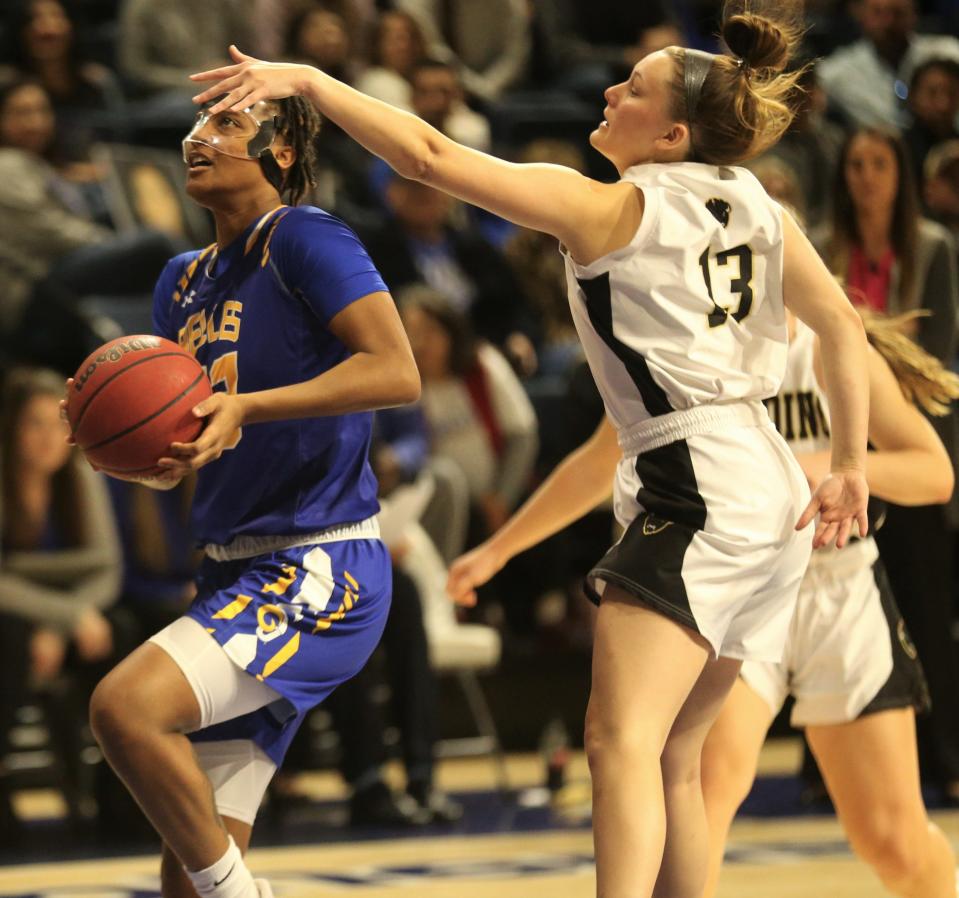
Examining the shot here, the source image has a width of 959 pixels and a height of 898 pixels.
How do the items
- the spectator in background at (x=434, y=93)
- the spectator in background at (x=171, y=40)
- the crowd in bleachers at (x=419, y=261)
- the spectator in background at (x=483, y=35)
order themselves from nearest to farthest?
1. the crowd in bleachers at (x=419, y=261)
2. the spectator in background at (x=434, y=93)
3. the spectator in background at (x=171, y=40)
4. the spectator in background at (x=483, y=35)

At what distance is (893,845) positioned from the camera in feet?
11.8

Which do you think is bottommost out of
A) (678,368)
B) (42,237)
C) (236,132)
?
(42,237)

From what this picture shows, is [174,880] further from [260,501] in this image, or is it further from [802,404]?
[802,404]

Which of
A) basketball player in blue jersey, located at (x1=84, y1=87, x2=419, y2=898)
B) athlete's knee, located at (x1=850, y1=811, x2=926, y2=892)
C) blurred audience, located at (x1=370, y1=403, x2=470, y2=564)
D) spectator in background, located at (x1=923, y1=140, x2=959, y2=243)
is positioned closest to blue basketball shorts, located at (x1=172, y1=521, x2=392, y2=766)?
basketball player in blue jersey, located at (x1=84, y1=87, x2=419, y2=898)

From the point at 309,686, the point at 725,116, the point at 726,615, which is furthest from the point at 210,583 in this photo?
the point at 725,116

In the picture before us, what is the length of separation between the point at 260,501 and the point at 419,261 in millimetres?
4777

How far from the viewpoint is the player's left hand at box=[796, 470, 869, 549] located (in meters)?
2.95

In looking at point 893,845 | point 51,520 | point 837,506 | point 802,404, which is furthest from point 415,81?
point 837,506

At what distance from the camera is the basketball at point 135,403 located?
2.89 metres

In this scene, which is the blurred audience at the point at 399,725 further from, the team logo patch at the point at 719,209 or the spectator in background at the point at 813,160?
the spectator in background at the point at 813,160

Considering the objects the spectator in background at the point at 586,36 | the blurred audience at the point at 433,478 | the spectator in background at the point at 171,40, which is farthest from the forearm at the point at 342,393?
the spectator in background at the point at 586,36

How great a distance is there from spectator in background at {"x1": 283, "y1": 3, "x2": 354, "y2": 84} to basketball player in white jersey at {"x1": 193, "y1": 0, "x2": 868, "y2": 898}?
5.71 metres

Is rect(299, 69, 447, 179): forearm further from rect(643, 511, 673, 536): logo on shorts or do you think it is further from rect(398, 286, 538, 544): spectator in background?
rect(398, 286, 538, 544): spectator in background

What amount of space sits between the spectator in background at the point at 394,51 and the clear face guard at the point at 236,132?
5583mm
